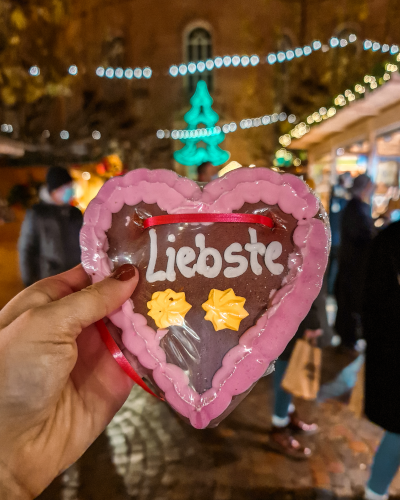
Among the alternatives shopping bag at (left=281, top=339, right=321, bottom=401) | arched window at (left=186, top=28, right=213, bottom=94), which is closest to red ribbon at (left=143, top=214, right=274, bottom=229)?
shopping bag at (left=281, top=339, right=321, bottom=401)

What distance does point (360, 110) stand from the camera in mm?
5969

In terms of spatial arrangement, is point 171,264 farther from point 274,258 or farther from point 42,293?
point 42,293

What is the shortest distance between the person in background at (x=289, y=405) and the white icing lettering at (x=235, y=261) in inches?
50.0

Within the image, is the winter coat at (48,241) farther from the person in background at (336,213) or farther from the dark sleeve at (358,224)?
the person in background at (336,213)

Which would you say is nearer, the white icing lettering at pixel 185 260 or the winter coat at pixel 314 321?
the white icing lettering at pixel 185 260

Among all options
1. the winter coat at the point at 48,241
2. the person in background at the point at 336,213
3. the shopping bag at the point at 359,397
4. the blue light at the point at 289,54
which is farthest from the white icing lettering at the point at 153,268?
the blue light at the point at 289,54

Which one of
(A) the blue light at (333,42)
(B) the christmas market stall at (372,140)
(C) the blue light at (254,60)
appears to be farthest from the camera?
(C) the blue light at (254,60)

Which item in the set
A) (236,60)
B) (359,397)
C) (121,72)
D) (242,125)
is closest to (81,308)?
(359,397)

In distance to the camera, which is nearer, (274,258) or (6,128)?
(274,258)

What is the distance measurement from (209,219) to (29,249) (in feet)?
7.22

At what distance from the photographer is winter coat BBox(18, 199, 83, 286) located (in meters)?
2.83

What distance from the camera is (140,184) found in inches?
50.0

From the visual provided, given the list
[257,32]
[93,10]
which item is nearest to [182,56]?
[257,32]

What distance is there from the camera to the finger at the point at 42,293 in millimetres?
1147
